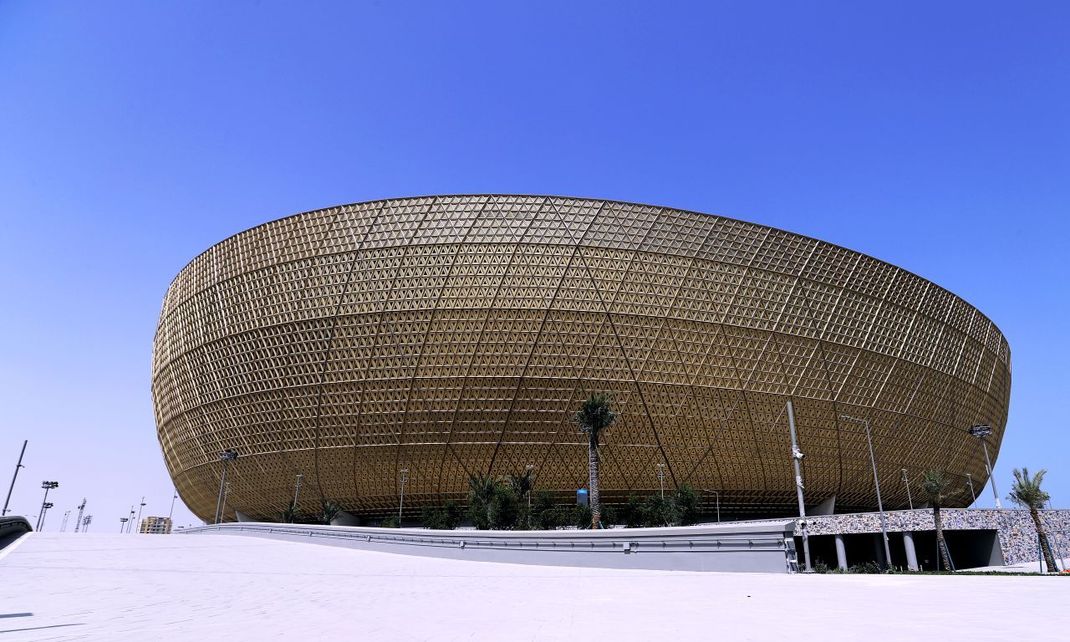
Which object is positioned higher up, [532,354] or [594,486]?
[532,354]

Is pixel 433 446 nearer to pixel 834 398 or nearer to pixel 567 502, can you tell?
pixel 567 502

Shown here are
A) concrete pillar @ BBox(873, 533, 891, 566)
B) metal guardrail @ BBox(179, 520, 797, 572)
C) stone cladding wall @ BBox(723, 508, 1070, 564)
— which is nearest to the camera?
metal guardrail @ BBox(179, 520, 797, 572)

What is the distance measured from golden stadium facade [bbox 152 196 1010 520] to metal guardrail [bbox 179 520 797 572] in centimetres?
1550

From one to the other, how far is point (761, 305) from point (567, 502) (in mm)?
16145

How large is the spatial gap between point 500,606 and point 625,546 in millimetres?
6401

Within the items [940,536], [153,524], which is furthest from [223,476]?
[153,524]

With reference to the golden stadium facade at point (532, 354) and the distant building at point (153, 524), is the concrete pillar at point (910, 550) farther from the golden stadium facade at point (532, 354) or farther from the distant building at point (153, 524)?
the distant building at point (153, 524)

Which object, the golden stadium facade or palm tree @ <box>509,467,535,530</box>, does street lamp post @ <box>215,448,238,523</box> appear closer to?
the golden stadium facade

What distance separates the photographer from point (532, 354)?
32.7 metres

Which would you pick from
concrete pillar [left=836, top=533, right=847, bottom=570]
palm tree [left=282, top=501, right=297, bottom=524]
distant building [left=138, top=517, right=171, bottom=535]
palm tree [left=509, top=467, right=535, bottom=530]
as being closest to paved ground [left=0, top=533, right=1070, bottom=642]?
concrete pillar [left=836, top=533, right=847, bottom=570]

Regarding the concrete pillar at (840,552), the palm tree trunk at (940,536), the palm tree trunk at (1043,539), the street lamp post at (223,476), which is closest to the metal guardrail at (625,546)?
the concrete pillar at (840,552)

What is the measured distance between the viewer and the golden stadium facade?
32.9 metres

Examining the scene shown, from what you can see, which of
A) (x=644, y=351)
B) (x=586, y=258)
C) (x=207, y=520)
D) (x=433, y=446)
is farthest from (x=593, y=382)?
(x=207, y=520)

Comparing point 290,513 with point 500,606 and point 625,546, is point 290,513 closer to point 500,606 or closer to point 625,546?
point 625,546
